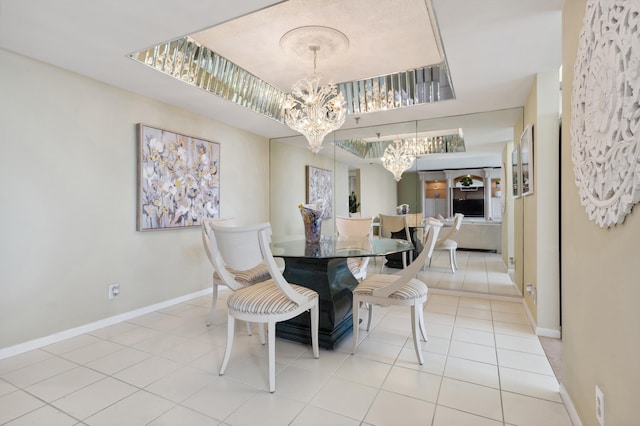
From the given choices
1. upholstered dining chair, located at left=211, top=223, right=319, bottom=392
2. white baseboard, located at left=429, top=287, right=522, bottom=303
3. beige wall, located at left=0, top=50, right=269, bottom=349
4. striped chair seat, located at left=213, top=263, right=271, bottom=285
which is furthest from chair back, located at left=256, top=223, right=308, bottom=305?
white baseboard, located at left=429, top=287, right=522, bottom=303

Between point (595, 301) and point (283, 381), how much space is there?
169 cm

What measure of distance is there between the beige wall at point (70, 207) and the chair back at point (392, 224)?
2.73 m

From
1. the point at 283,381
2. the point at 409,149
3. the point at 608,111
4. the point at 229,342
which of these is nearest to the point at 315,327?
the point at 283,381

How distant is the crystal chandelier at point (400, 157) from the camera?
14.0ft

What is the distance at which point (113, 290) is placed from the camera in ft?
9.75

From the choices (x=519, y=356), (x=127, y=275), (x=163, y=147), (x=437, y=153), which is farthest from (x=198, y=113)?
(x=519, y=356)

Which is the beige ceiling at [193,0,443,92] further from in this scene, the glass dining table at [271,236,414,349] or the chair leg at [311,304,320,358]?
the chair leg at [311,304,320,358]

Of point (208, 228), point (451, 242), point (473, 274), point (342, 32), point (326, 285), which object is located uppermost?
point (342, 32)

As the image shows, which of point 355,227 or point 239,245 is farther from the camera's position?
point 355,227

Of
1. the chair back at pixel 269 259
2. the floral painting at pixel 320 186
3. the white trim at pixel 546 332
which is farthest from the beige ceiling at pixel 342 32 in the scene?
the white trim at pixel 546 332

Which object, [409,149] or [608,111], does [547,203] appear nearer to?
[608,111]

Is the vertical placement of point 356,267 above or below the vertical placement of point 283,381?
above

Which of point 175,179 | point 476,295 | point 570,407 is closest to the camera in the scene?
point 570,407

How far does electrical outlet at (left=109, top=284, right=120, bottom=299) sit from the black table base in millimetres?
1690
